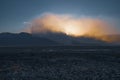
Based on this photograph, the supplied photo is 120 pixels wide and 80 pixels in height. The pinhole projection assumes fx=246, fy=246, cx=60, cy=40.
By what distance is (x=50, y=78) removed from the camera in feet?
109

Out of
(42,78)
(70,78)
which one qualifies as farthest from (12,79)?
(70,78)

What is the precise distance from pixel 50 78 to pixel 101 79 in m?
6.79

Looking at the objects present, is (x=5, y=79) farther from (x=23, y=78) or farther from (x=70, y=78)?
(x=70, y=78)

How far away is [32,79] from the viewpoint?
3259cm

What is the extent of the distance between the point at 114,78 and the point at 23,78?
1230 centimetres

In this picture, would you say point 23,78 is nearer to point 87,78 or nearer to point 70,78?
point 70,78

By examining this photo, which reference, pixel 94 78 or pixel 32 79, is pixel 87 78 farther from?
pixel 32 79

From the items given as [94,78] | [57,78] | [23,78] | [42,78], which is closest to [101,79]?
[94,78]

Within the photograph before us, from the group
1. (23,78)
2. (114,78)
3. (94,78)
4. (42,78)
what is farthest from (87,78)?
(23,78)

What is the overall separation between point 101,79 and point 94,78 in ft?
3.72

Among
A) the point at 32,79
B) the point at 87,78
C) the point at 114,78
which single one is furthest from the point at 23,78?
the point at 114,78

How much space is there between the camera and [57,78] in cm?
3275

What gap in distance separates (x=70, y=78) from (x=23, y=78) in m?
6.37

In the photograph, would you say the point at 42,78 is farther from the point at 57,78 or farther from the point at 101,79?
the point at 101,79
